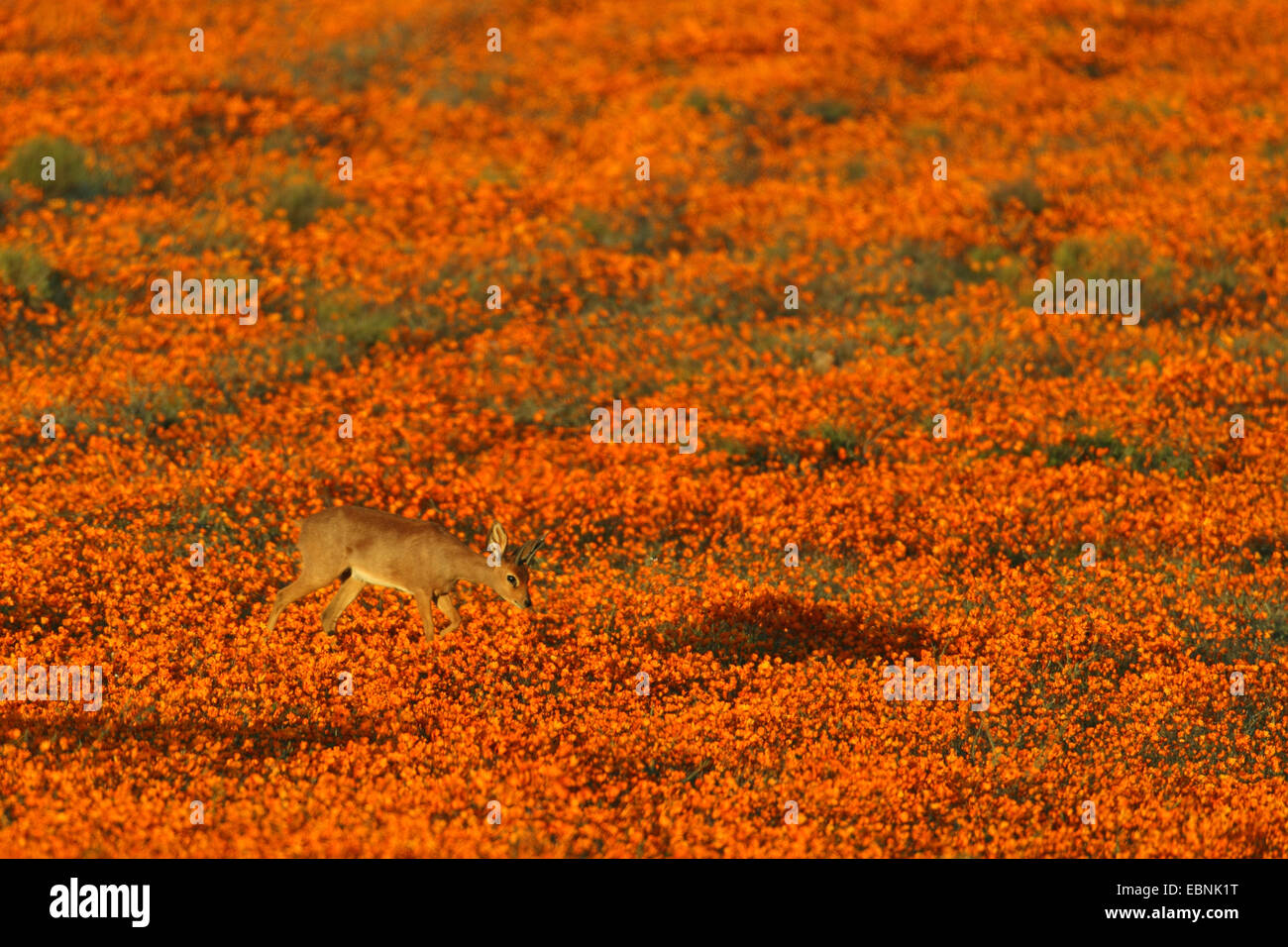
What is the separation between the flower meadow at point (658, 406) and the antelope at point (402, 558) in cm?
53

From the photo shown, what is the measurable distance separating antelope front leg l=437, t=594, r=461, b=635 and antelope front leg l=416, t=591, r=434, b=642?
230 mm

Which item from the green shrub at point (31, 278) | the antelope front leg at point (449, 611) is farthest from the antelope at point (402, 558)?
the green shrub at point (31, 278)

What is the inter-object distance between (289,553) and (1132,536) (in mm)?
7970

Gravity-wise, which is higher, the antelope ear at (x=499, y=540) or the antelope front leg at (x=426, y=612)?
the antelope ear at (x=499, y=540)

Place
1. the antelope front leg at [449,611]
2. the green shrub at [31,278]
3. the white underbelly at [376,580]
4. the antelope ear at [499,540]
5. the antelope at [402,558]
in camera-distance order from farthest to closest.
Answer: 1. the green shrub at [31,278]
2. the antelope front leg at [449,611]
3. the white underbelly at [376,580]
4. the antelope at [402,558]
5. the antelope ear at [499,540]

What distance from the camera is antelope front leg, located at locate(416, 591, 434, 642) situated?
995 cm

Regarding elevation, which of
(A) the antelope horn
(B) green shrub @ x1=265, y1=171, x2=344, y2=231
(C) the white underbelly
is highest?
(B) green shrub @ x1=265, y1=171, x2=344, y2=231

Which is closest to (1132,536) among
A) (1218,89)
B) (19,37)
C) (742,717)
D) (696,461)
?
(696,461)

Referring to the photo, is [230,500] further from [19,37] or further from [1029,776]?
[19,37]

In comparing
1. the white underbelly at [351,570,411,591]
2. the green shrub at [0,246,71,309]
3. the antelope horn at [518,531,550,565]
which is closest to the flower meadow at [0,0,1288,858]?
the green shrub at [0,246,71,309]

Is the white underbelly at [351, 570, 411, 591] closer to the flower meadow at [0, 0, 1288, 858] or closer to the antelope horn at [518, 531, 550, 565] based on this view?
the flower meadow at [0, 0, 1288, 858]

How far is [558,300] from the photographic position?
20094 millimetres

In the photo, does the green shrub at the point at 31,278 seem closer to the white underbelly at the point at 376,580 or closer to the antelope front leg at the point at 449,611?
the white underbelly at the point at 376,580

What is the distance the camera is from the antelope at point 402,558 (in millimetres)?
9867
